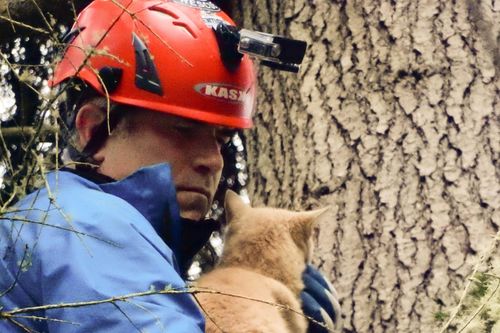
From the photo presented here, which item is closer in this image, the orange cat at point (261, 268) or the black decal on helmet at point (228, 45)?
the orange cat at point (261, 268)

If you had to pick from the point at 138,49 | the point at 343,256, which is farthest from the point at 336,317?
the point at 138,49

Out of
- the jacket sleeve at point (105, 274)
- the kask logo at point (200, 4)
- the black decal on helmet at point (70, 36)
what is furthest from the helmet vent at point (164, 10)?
the jacket sleeve at point (105, 274)

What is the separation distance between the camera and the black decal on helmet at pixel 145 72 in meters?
3.07

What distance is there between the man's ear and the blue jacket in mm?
598

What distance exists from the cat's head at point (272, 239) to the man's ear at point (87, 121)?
2.59 ft

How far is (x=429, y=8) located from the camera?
380 centimetres

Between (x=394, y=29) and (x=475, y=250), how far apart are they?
0.96 m

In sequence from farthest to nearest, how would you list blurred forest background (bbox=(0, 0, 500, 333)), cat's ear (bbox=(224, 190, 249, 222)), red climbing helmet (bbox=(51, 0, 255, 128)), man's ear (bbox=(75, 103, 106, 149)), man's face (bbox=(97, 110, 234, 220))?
cat's ear (bbox=(224, 190, 249, 222)) → blurred forest background (bbox=(0, 0, 500, 333)) → red climbing helmet (bbox=(51, 0, 255, 128)) → man's ear (bbox=(75, 103, 106, 149)) → man's face (bbox=(97, 110, 234, 220))

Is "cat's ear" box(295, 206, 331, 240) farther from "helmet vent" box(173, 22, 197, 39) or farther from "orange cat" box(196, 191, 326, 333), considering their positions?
"helmet vent" box(173, 22, 197, 39)

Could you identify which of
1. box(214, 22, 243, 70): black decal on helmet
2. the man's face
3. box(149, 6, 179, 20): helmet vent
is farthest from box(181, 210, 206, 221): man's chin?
box(149, 6, 179, 20): helmet vent

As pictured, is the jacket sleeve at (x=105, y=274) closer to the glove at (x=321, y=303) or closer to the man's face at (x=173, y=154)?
the man's face at (x=173, y=154)

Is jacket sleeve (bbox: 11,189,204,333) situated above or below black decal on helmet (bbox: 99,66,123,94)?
below

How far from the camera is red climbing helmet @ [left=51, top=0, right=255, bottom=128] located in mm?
3062

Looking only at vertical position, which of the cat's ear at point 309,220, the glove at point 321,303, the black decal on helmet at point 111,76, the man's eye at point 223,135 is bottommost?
the glove at point 321,303
